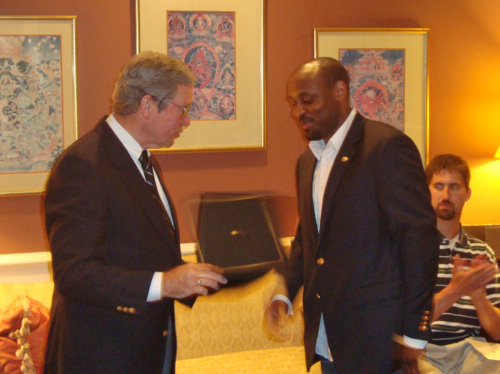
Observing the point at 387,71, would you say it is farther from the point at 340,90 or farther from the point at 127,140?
the point at 127,140

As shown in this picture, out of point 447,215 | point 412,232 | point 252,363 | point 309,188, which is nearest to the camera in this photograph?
point 412,232

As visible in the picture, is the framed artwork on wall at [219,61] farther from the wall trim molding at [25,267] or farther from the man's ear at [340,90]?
the man's ear at [340,90]

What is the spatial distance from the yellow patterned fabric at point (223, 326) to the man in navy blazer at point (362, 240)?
4.06ft

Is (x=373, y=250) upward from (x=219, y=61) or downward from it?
downward

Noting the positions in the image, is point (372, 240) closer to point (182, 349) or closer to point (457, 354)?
point (457, 354)

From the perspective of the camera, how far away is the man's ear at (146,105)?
1.93 m

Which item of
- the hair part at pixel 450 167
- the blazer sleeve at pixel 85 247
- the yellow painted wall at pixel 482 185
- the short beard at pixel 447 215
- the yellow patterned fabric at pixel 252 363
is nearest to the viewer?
the blazer sleeve at pixel 85 247

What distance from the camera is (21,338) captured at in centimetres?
286

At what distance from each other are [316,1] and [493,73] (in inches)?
52.4

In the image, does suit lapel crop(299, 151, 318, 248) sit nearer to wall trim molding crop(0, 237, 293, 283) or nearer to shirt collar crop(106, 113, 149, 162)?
shirt collar crop(106, 113, 149, 162)

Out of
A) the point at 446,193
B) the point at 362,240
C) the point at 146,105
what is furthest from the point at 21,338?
the point at 446,193

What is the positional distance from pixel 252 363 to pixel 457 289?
1.30 m

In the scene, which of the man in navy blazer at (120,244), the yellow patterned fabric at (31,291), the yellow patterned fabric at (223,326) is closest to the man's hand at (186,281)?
the man in navy blazer at (120,244)

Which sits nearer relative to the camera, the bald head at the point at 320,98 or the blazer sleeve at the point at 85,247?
the blazer sleeve at the point at 85,247
